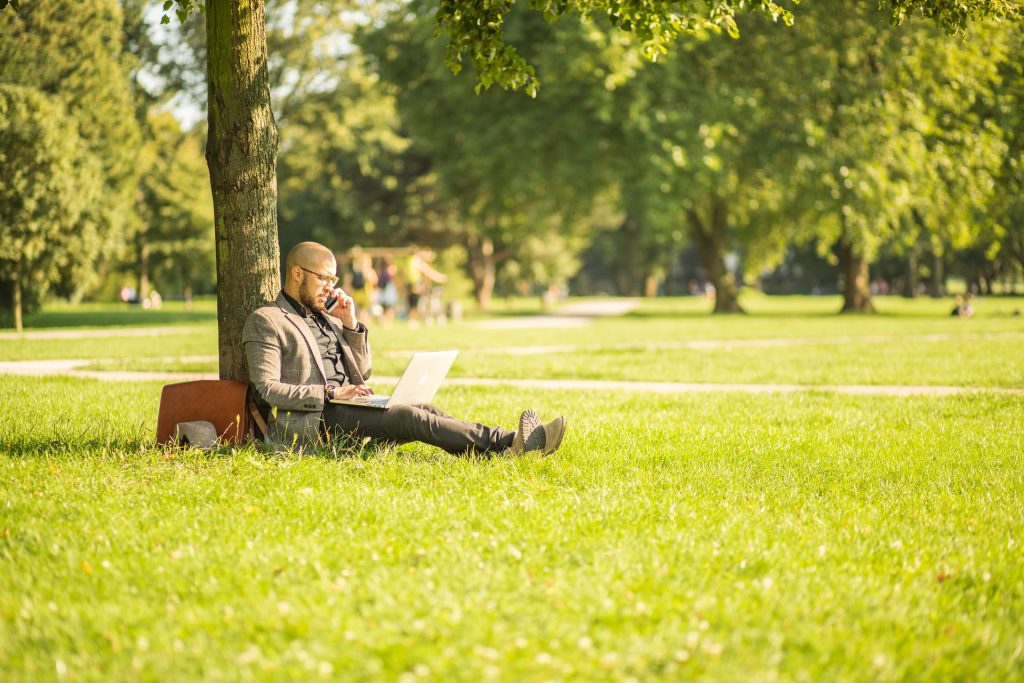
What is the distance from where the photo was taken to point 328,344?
260 inches

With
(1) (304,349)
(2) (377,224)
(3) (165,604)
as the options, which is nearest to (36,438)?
(1) (304,349)

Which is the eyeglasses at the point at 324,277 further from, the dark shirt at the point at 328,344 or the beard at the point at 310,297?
the dark shirt at the point at 328,344

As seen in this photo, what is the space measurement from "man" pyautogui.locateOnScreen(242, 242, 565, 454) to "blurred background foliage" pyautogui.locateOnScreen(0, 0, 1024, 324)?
50.2 feet

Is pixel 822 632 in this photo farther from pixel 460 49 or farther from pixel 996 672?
pixel 460 49

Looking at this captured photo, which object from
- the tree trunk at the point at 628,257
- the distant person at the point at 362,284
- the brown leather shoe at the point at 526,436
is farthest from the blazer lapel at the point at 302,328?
the tree trunk at the point at 628,257

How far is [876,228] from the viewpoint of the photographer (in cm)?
2761

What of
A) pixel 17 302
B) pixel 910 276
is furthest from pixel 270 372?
pixel 910 276

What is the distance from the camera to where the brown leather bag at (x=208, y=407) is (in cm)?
650

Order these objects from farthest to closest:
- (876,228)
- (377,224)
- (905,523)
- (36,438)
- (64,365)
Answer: (377,224) < (876,228) < (64,365) < (36,438) < (905,523)

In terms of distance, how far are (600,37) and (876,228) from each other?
10.4 metres

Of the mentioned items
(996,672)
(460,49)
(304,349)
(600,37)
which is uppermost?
(600,37)

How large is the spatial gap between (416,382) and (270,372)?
3.00ft

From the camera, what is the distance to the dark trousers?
245 inches

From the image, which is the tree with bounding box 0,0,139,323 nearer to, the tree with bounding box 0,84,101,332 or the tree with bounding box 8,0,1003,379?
the tree with bounding box 0,84,101,332
